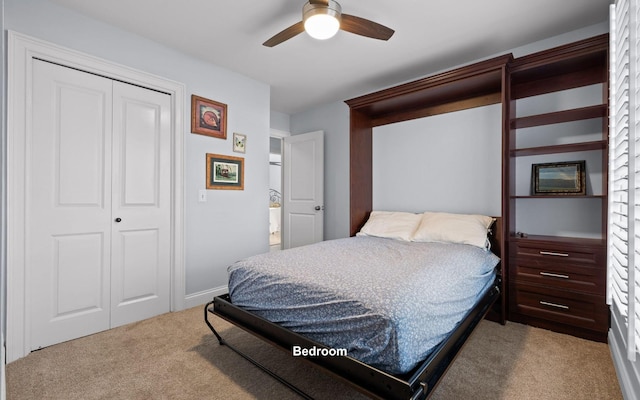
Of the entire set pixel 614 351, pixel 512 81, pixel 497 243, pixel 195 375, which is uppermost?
pixel 512 81

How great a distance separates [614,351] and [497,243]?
3.59 ft

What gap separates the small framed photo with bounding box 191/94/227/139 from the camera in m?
3.02

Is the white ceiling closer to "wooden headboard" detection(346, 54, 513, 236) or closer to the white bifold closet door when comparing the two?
"wooden headboard" detection(346, 54, 513, 236)

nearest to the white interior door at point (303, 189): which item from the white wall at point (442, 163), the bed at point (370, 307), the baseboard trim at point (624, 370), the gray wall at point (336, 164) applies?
the gray wall at point (336, 164)

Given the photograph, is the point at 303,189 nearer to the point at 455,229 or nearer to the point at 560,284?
the point at 455,229

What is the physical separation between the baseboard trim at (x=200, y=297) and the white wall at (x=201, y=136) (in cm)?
1

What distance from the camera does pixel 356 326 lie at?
1379 millimetres

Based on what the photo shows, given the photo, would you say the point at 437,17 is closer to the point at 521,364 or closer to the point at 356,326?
the point at 356,326

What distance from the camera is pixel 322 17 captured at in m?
1.94

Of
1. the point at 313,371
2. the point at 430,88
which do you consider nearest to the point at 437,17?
the point at 430,88

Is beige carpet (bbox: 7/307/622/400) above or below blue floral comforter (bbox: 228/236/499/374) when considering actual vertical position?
below

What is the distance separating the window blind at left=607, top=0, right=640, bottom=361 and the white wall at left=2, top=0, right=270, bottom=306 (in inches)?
120

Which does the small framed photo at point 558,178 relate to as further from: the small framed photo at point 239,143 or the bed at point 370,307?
the small framed photo at point 239,143

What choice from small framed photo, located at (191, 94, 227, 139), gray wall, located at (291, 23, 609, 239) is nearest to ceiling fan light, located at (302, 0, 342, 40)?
small framed photo, located at (191, 94, 227, 139)
